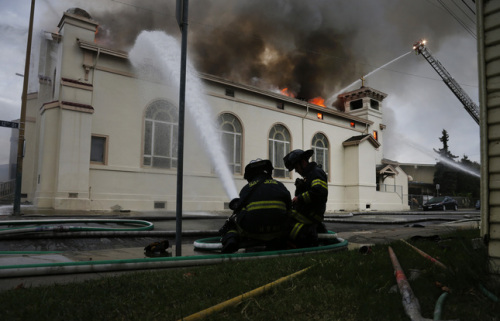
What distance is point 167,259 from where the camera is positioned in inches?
155

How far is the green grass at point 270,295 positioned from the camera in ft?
7.55

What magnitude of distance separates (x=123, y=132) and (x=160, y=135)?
6.35 feet

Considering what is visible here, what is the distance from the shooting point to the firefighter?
16.0ft

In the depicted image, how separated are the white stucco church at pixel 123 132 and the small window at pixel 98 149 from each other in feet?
0.15

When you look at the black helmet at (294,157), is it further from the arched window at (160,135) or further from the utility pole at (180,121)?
the arched window at (160,135)

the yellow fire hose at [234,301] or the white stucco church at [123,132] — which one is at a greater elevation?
the white stucco church at [123,132]

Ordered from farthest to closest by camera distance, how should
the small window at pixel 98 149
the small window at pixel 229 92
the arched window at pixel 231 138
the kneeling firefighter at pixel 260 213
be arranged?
the small window at pixel 229 92, the arched window at pixel 231 138, the small window at pixel 98 149, the kneeling firefighter at pixel 260 213

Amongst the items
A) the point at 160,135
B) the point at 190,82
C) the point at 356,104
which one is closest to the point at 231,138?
the point at 190,82

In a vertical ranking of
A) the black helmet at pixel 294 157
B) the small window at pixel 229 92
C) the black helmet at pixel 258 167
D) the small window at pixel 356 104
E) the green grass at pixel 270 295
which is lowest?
the green grass at pixel 270 295

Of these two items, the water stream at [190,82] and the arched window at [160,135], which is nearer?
the water stream at [190,82]

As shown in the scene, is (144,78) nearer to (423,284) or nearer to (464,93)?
(423,284)

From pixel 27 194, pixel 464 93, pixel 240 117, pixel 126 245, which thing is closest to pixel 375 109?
pixel 464 93

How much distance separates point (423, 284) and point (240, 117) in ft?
65.3

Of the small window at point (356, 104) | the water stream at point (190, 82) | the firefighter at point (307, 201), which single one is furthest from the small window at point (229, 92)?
the firefighter at point (307, 201)
